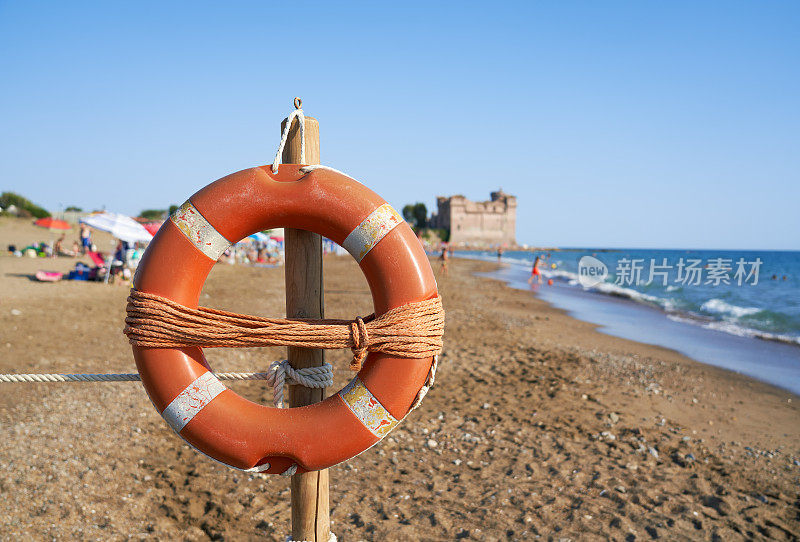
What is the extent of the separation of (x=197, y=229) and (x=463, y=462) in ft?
7.96

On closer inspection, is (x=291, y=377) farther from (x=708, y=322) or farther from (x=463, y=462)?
(x=708, y=322)

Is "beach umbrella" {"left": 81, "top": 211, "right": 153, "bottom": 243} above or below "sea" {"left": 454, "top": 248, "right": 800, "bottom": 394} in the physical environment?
above

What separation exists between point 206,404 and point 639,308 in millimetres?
12855

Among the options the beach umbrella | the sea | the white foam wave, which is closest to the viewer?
the sea

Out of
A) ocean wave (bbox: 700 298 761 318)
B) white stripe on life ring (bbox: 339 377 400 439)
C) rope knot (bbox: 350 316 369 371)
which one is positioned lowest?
ocean wave (bbox: 700 298 761 318)

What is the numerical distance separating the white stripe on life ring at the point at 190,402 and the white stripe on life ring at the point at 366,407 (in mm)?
360

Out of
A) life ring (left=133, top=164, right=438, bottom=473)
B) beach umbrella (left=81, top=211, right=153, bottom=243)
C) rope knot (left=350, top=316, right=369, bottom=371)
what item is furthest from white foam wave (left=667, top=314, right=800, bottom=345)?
beach umbrella (left=81, top=211, right=153, bottom=243)

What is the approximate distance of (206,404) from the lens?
1.38m

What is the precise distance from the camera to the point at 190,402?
1.38 metres

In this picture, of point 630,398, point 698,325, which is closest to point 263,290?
point 630,398

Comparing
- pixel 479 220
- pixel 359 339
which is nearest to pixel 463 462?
pixel 359 339

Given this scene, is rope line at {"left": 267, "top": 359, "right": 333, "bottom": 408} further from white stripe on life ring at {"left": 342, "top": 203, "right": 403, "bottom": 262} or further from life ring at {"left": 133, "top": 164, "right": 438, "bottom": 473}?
white stripe on life ring at {"left": 342, "top": 203, "right": 403, "bottom": 262}

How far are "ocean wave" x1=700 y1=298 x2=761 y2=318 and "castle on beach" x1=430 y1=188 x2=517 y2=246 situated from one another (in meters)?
52.5

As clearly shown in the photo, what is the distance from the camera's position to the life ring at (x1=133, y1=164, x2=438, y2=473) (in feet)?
4.51
